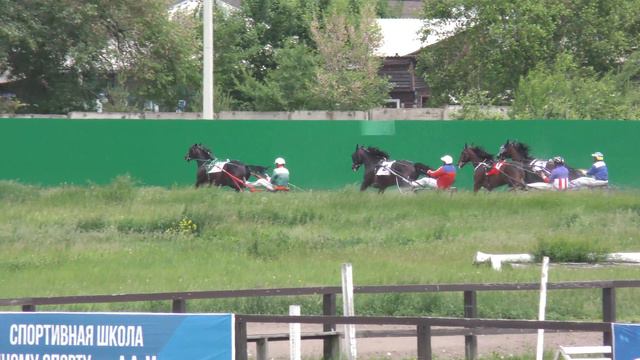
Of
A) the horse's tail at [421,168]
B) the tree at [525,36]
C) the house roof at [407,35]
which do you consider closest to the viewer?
the horse's tail at [421,168]

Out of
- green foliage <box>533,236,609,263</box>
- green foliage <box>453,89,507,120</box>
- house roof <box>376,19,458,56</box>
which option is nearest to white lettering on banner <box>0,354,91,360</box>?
green foliage <box>533,236,609,263</box>

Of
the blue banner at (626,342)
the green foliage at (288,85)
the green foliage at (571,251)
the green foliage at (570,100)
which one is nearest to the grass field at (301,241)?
the green foliage at (571,251)

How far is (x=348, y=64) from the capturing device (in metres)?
54.9

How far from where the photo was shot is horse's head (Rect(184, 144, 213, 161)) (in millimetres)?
34688

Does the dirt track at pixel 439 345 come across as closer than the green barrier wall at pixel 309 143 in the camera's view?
Yes

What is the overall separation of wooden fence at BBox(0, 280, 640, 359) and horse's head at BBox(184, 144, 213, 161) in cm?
2122

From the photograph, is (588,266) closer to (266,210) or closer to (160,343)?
(266,210)

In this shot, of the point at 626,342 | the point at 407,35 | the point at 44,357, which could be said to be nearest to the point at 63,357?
the point at 44,357

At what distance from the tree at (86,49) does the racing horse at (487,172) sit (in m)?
15.9

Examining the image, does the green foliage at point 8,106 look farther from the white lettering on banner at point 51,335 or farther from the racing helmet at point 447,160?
the white lettering on banner at point 51,335

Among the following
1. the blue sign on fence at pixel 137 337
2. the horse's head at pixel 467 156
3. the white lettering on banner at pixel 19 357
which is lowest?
the white lettering on banner at pixel 19 357

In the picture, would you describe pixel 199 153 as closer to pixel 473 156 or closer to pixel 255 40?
pixel 473 156

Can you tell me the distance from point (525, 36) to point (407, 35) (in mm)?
22063

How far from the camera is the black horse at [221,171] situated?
110ft
